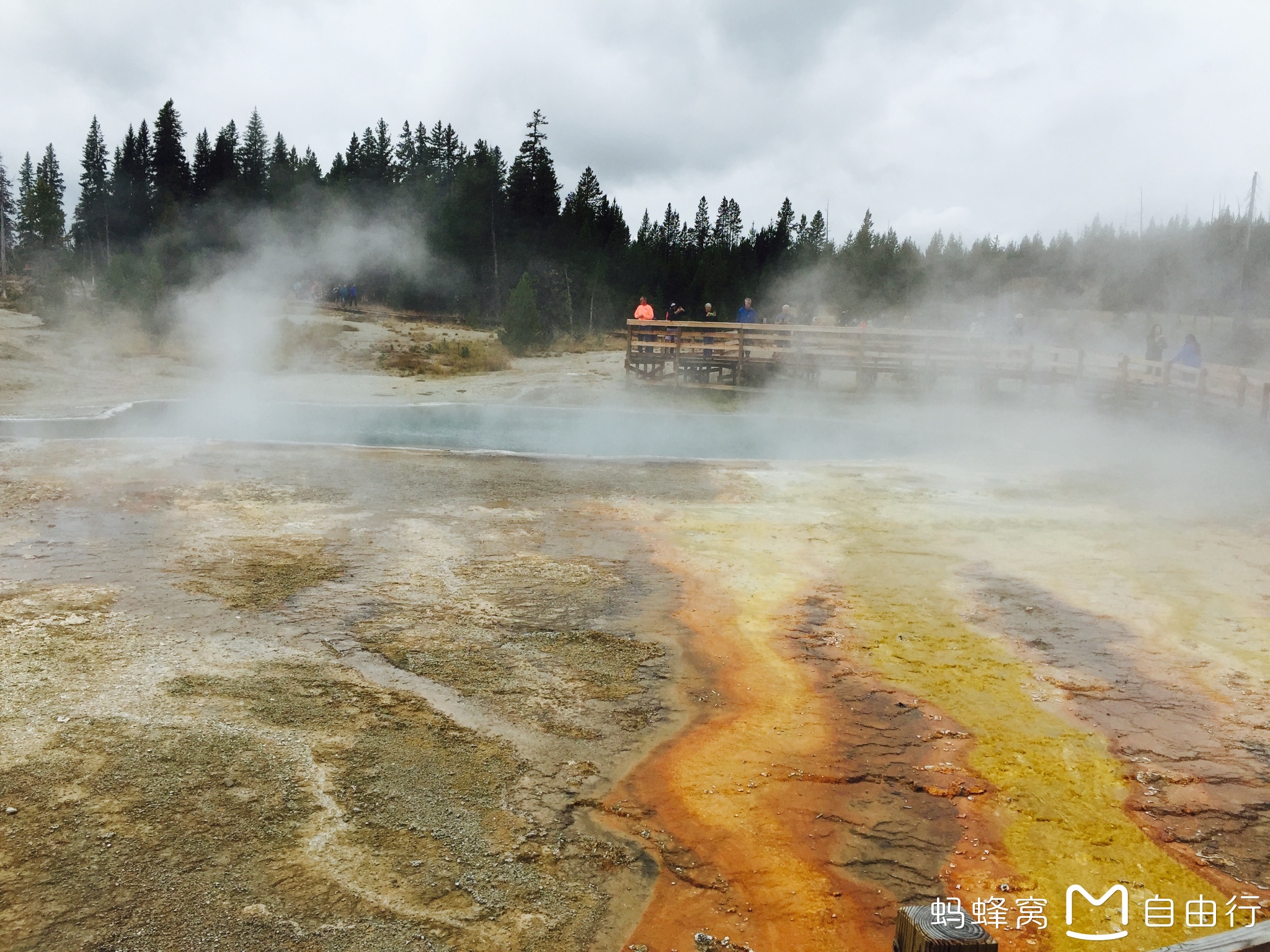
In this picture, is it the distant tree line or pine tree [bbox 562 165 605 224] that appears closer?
the distant tree line

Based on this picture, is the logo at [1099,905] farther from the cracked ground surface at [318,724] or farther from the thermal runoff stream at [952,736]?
the cracked ground surface at [318,724]

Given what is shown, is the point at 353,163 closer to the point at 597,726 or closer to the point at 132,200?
the point at 132,200

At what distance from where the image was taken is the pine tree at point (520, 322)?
24.5 meters

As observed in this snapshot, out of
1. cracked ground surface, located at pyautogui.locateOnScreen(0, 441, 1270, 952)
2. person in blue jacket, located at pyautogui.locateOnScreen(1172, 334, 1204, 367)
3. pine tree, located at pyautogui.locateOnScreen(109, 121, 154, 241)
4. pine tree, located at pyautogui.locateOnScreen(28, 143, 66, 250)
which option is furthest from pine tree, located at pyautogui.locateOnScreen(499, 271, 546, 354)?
pine tree, located at pyautogui.locateOnScreen(28, 143, 66, 250)

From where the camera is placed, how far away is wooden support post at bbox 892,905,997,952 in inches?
64.9

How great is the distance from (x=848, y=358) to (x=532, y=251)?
70.7ft

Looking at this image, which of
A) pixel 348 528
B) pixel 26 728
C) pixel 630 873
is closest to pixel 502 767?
pixel 630 873

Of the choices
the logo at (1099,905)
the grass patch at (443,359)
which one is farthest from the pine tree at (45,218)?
the logo at (1099,905)

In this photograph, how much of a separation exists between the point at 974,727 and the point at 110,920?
10.9ft

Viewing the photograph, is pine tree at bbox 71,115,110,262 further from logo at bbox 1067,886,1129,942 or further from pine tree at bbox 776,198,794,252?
logo at bbox 1067,886,1129,942

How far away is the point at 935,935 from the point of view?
66.1 inches

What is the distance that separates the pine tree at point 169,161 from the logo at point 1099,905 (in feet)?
148

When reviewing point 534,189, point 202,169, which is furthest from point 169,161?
point 534,189

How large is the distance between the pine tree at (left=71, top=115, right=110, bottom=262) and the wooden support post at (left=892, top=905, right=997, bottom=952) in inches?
1934
